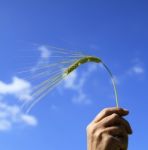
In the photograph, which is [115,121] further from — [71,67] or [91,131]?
[71,67]

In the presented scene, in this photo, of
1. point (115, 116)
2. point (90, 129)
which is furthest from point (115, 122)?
point (90, 129)

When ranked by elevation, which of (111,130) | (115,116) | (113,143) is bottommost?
(113,143)

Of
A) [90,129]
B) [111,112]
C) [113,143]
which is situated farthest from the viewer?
[90,129]

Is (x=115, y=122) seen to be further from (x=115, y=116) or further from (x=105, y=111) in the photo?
(x=105, y=111)

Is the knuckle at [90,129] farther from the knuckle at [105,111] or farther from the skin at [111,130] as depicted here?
the knuckle at [105,111]

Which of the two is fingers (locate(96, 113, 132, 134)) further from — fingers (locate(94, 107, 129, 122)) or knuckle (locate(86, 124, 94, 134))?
knuckle (locate(86, 124, 94, 134))

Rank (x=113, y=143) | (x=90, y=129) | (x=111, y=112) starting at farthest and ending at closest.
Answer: (x=90, y=129) → (x=111, y=112) → (x=113, y=143)

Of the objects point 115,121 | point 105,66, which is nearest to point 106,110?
point 115,121

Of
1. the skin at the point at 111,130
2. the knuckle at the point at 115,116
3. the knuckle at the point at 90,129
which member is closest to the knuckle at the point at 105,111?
A: the skin at the point at 111,130

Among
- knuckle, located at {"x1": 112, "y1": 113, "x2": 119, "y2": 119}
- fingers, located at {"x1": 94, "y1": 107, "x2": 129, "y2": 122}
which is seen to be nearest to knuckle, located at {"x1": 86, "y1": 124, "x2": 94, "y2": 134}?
fingers, located at {"x1": 94, "y1": 107, "x2": 129, "y2": 122}

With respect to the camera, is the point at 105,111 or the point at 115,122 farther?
the point at 105,111
